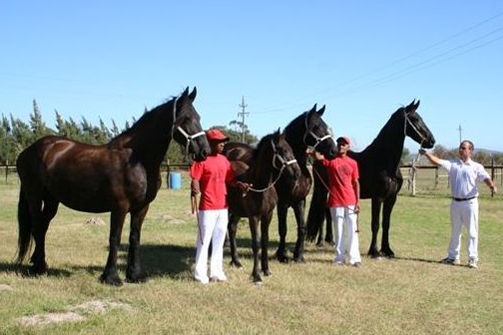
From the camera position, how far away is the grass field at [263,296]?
5.32 meters

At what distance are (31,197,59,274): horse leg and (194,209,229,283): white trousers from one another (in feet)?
7.20

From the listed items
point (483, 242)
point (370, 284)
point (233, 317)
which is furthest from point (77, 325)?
point (483, 242)

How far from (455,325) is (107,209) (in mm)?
4460

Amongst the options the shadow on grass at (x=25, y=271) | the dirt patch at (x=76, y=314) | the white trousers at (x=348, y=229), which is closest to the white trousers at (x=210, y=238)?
the dirt patch at (x=76, y=314)

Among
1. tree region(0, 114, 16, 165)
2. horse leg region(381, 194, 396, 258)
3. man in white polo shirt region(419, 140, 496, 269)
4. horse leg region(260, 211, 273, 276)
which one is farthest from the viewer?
tree region(0, 114, 16, 165)

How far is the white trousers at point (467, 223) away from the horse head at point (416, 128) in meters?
1.15

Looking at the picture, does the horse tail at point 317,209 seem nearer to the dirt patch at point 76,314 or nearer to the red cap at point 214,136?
the red cap at point 214,136

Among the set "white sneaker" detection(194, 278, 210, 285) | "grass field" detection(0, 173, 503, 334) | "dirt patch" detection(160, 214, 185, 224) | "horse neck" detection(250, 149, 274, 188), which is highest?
"horse neck" detection(250, 149, 274, 188)

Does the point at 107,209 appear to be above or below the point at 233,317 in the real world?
above

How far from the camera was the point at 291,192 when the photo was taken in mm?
8555

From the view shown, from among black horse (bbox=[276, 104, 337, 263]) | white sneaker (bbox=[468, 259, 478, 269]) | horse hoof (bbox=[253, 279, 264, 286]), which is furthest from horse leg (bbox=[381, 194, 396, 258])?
horse hoof (bbox=[253, 279, 264, 286])

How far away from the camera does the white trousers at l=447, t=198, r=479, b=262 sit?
8.98 metres

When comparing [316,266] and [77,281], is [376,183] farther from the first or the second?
[77,281]

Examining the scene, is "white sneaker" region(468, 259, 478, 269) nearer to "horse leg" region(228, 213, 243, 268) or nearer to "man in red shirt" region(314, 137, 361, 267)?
"man in red shirt" region(314, 137, 361, 267)
